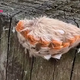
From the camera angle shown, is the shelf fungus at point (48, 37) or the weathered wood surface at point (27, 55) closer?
the shelf fungus at point (48, 37)

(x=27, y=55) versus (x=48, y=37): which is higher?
(x=48, y=37)

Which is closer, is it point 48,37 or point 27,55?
point 48,37

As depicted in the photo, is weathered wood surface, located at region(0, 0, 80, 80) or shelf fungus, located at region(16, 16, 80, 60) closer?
shelf fungus, located at region(16, 16, 80, 60)

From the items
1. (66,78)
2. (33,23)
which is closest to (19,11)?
(33,23)
